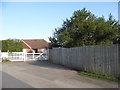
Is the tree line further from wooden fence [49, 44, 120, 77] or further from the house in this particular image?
the house

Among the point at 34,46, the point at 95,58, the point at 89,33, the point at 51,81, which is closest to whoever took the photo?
the point at 51,81

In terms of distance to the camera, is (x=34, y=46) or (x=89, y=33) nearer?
(x=89, y=33)

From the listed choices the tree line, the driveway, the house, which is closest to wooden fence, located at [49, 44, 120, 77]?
the driveway

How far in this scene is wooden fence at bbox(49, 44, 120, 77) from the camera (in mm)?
10781

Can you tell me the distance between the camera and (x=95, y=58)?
12.6m

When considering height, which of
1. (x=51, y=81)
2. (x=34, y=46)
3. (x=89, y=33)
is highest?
(x=89, y=33)

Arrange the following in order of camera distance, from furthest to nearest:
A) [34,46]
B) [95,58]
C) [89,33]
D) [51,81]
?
[34,46] < [89,33] < [95,58] < [51,81]

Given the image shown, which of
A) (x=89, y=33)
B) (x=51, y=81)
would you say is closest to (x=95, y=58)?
(x=51, y=81)

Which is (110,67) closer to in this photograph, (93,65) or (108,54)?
(108,54)

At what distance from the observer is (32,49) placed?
50.3 metres

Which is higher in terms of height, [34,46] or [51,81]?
[34,46]

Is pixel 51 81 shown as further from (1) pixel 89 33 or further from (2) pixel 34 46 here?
(2) pixel 34 46

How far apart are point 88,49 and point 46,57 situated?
15.9m

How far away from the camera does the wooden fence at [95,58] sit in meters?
10.8
